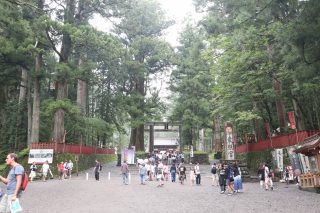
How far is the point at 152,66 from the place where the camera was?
43375mm

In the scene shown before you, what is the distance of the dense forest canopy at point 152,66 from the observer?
16.2 metres

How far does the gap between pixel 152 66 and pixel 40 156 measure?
67.6 feet

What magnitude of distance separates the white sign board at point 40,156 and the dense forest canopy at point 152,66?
82.6 inches

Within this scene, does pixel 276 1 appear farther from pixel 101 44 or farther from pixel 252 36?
pixel 101 44

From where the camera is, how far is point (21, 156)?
26562mm

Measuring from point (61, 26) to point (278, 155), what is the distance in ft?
54.0

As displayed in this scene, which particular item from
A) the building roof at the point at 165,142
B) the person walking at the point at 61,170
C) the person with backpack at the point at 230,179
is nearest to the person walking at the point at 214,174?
the person with backpack at the point at 230,179

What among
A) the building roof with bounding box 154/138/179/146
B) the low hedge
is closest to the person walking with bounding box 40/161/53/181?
the low hedge

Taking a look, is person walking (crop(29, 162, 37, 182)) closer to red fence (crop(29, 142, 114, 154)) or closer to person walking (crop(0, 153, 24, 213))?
red fence (crop(29, 142, 114, 154))

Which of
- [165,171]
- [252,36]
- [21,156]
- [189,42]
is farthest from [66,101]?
[189,42]

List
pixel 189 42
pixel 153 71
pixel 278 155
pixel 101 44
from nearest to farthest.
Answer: pixel 278 155 → pixel 101 44 → pixel 153 71 → pixel 189 42

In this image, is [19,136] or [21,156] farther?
[19,136]

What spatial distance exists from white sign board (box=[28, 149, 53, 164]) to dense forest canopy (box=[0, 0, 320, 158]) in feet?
6.88

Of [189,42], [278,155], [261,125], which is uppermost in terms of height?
[189,42]
